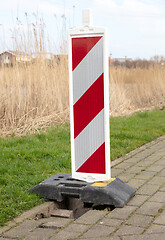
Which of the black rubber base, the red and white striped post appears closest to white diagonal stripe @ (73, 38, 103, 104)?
the red and white striped post

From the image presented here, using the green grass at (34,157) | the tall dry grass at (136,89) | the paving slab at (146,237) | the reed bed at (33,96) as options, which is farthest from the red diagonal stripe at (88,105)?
the tall dry grass at (136,89)

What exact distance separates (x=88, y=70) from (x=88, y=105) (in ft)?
1.11

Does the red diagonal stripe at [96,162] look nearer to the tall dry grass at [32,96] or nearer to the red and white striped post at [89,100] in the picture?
the red and white striped post at [89,100]

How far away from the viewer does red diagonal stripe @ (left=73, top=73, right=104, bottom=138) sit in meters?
3.64

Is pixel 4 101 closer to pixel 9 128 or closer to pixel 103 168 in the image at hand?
pixel 9 128

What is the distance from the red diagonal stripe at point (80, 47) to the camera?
364 centimetres

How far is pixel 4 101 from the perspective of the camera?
7.84 metres

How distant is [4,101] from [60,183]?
430 centimetres

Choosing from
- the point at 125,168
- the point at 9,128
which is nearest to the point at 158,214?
the point at 125,168

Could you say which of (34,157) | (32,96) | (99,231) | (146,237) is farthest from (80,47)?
(32,96)

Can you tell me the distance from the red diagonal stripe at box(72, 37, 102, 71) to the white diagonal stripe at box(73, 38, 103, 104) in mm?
30

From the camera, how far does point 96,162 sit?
12.3 ft

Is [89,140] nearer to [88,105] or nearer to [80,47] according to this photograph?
[88,105]

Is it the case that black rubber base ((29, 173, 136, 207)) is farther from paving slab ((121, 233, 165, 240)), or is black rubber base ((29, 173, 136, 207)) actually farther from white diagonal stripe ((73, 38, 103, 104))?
white diagonal stripe ((73, 38, 103, 104))
